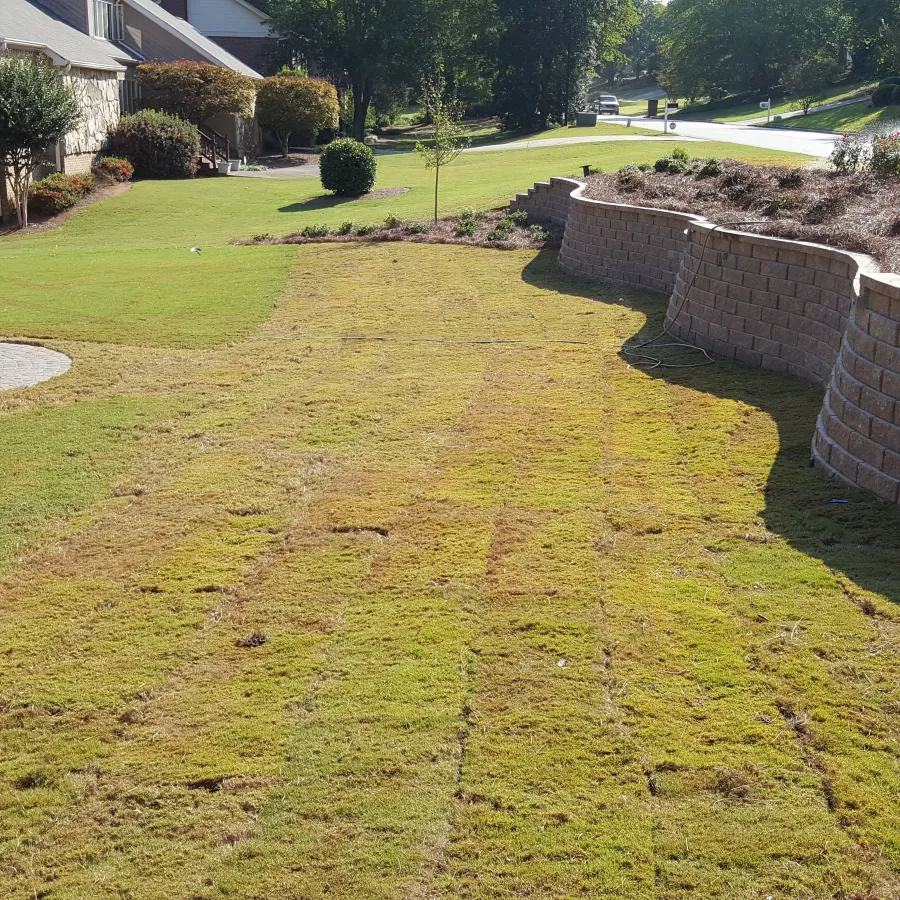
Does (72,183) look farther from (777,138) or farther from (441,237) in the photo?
(777,138)

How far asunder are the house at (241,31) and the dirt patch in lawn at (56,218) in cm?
2996

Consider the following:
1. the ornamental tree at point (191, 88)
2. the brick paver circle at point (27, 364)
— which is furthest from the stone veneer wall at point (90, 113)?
the brick paver circle at point (27, 364)

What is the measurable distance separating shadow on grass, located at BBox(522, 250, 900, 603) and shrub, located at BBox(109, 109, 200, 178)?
2894cm

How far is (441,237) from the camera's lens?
2038 centimetres

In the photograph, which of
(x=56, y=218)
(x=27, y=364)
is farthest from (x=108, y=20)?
(x=27, y=364)

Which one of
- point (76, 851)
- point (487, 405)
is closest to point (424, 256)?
point (487, 405)

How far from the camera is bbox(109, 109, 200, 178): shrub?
116 feet

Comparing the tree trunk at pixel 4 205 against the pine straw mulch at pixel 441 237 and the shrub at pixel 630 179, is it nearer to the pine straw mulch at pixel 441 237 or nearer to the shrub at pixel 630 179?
the pine straw mulch at pixel 441 237

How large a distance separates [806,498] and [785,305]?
3.58 metres

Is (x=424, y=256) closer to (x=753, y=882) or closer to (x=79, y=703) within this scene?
(x=79, y=703)

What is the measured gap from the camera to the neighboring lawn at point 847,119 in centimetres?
4282

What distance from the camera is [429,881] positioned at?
366cm

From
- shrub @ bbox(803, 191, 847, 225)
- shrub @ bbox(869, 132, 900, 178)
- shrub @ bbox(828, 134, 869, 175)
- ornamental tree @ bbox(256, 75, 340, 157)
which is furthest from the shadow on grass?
ornamental tree @ bbox(256, 75, 340, 157)

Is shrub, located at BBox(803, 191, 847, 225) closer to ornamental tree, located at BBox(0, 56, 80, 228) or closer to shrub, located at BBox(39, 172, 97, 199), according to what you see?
ornamental tree, located at BBox(0, 56, 80, 228)
